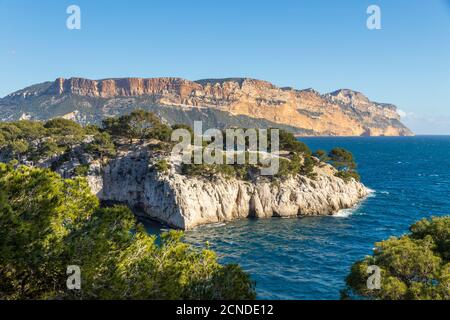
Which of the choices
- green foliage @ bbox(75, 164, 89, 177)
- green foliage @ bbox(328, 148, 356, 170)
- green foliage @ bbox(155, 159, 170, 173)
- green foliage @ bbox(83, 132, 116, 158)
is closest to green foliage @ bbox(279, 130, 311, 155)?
green foliage @ bbox(328, 148, 356, 170)

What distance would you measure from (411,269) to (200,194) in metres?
35.8

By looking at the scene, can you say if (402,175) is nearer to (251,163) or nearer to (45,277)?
(251,163)

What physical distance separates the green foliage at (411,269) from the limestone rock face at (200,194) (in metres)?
31.7

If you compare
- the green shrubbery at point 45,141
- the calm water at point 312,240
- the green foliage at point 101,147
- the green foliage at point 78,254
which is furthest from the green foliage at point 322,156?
the green foliage at point 78,254

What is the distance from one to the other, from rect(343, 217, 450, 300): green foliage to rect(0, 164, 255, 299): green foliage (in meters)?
6.23

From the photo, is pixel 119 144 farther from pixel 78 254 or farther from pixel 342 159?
pixel 78 254

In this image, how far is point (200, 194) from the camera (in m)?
51.5

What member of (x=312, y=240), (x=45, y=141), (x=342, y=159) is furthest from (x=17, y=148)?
(x=342, y=159)

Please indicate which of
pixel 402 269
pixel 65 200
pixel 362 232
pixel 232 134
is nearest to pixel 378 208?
pixel 362 232

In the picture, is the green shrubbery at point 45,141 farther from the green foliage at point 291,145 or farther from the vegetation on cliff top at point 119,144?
the green foliage at point 291,145

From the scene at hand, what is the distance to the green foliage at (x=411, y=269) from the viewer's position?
16.5 meters

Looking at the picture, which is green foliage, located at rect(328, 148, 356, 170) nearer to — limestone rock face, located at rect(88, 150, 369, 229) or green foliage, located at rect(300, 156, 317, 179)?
green foliage, located at rect(300, 156, 317, 179)

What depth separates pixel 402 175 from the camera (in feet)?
320
